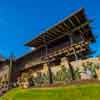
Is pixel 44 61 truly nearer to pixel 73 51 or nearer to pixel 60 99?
pixel 73 51

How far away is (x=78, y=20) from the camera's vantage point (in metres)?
26.1

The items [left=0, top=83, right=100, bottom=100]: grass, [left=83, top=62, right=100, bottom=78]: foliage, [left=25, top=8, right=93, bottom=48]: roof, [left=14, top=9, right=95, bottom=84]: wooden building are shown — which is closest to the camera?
[left=0, top=83, right=100, bottom=100]: grass

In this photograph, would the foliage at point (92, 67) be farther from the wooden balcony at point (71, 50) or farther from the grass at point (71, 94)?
the wooden balcony at point (71, 50)

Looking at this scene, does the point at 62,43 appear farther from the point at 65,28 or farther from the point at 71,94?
the point at 71,94

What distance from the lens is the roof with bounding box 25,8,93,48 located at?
25.6 metres

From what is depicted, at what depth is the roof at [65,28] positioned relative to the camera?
2556 cm

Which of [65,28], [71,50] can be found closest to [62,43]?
[65,28]

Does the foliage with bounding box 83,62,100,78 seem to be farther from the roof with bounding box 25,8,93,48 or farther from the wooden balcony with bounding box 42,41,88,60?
the roof with bounding box 25,8,93,48

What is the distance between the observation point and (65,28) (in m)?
28.1

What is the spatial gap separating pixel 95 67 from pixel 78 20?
863cm

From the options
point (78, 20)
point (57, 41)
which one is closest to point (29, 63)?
point (57, 41)

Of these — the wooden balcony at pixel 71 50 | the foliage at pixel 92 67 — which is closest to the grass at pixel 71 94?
the foliage at pixel 92 67

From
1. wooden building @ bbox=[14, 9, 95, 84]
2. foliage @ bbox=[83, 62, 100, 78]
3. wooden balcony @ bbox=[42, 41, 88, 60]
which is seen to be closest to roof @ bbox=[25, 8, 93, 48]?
Result: wooden building @ bbox=[14, 9, 95, 84]

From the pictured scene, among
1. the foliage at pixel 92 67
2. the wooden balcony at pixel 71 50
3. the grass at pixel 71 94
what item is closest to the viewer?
the grass at pixel 71 94
